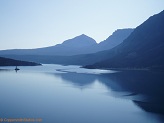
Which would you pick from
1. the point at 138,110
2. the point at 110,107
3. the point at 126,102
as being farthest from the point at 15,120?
the point at 126,102

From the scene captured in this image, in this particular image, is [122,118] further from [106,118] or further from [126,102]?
[126,102]

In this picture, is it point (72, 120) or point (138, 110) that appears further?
point (138, 110)

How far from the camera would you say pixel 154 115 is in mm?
44625

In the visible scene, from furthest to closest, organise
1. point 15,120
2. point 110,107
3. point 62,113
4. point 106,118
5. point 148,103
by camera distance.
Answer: point 148,103, point 110,107, point 62,113, point 106,118, point 15,120

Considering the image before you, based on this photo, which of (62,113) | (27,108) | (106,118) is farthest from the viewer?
(27,108)

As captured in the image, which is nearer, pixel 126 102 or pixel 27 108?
pixel 27 108

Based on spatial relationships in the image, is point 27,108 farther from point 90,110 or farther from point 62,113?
point 90,110

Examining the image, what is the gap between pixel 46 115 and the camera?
42.6 m

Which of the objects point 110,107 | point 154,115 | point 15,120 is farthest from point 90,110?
point 15,120

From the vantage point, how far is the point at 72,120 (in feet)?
131

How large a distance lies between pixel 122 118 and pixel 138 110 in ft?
27.6

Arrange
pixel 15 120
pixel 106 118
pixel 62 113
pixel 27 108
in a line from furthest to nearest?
pixel 27 108
pixel 62 113
pixel 106 118
pixel 15 120

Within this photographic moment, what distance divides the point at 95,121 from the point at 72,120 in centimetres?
417

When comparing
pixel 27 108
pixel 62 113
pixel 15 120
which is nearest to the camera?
pixel 15 120
